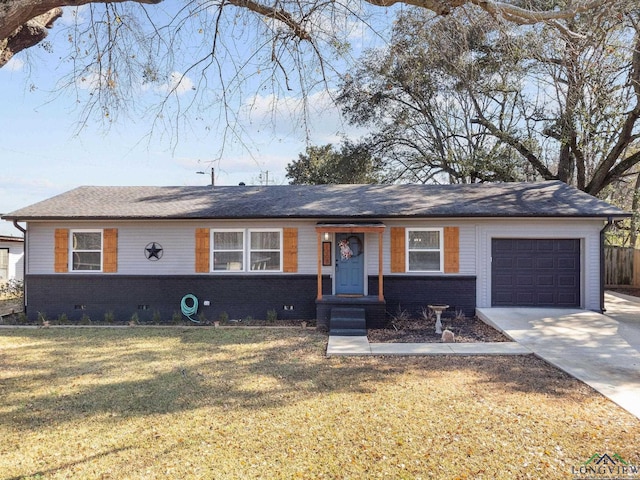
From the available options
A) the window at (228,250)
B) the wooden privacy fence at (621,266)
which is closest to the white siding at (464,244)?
the window at (228,250)

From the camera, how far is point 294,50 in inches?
189

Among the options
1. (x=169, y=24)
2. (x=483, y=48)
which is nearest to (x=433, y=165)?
(x=483, y=48)

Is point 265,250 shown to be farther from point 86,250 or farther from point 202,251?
point 86,250

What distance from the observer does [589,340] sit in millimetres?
7672

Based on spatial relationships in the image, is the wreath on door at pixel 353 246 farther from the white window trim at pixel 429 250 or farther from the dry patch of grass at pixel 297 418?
the dry patch of grass at pixel 297 418

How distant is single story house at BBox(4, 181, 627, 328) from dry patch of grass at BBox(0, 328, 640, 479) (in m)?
3.51

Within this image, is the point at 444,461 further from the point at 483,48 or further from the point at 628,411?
the point at 483,48

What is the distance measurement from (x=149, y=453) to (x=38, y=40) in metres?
5.44

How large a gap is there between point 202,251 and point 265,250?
1.68 m

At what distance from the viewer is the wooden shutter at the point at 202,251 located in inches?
420

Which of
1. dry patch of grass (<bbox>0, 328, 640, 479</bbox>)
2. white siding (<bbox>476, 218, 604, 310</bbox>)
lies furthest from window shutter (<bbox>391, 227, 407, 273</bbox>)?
dry patch of grass (<bbox>0, 328, 640, 479</bbox>)

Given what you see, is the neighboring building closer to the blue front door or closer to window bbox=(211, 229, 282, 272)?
window bbox=(211, 229, 282, 272)

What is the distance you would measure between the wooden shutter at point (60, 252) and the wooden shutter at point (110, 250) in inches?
39.9

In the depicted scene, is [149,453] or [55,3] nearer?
[149,453]
